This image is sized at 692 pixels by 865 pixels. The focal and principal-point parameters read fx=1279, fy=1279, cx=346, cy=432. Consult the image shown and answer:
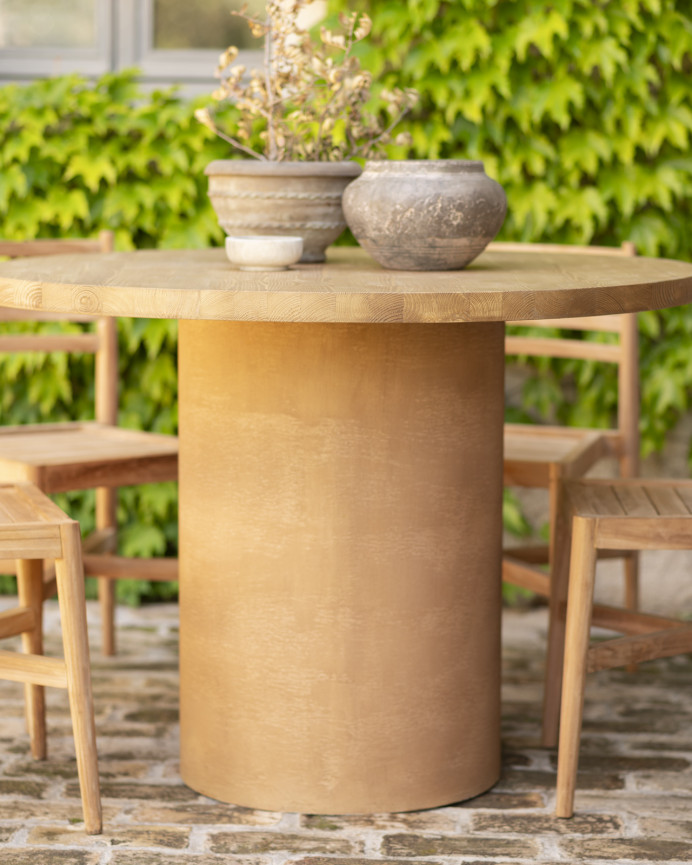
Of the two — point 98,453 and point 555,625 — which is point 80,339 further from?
point 555,625

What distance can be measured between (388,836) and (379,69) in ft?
6.68

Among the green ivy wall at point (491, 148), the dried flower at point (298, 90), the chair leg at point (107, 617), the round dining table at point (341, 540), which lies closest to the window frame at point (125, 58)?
the green ivy wall at point (491, 148)

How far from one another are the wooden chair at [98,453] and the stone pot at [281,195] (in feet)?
1.85

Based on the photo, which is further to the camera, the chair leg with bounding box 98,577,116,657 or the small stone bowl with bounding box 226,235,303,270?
the chair leg with bounding box 98,577,116,657

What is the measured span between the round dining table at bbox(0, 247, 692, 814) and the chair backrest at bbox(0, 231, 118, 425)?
67 centimetres

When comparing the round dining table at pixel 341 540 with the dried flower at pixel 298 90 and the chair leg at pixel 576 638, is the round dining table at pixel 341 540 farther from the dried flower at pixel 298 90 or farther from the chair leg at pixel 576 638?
the dried flower at pixel 298 90

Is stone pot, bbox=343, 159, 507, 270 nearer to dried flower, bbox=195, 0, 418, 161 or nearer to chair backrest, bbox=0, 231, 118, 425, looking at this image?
dried flower, bbox=195, 0, 418, 161

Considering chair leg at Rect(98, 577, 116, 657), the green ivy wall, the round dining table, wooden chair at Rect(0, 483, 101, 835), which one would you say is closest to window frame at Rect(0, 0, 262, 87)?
the green ivy wall

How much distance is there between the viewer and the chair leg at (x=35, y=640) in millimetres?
2361

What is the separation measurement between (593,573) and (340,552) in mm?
417

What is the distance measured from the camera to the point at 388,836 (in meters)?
2.05

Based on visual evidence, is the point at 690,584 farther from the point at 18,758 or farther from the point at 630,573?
the point at 18,758

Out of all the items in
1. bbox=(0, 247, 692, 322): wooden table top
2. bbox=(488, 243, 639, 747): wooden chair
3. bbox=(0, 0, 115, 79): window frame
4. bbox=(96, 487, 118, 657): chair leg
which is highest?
bbox=(0, 0, 115, 79): window frame

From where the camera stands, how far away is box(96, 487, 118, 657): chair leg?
3.03 meters
